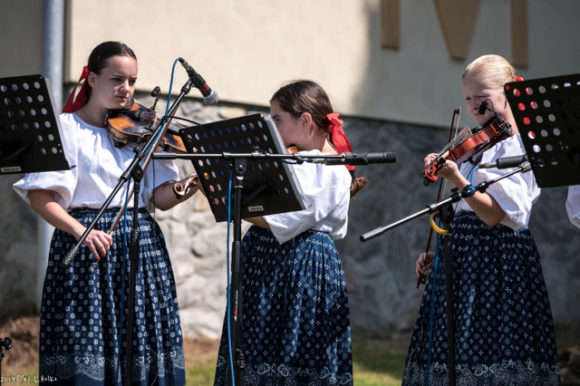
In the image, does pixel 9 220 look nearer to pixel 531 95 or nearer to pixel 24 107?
pixel 24 107

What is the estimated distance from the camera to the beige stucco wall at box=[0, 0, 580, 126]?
5.71 m

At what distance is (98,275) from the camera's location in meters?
3.55

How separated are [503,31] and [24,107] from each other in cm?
549

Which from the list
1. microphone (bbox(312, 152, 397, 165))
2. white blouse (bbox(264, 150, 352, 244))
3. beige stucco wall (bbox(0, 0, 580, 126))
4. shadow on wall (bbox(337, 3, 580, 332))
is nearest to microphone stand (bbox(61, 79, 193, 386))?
white blouse (bbox(264, 150, 352, 244))

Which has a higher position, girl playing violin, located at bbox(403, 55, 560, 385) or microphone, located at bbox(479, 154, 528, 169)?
microphone, located at bbox(479, 154, 528, 169)

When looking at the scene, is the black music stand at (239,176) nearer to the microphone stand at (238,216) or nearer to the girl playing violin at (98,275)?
the microphone stand at (238,216)

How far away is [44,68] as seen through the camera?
5430 mm

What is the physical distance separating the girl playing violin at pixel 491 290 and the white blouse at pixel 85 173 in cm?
134

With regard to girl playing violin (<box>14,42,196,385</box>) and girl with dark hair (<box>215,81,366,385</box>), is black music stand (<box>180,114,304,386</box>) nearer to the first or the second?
girl with dark hair (<box>215,81,366,385</box>)

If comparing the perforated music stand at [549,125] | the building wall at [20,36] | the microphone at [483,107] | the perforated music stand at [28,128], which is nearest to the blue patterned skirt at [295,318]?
the microphone at [483,107]

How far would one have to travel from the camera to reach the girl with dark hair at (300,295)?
134 inches

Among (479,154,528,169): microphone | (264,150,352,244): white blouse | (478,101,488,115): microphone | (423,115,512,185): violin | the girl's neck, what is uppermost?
(478,101,488,115): microphone

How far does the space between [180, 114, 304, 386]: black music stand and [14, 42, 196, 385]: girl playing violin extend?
548 millimetres

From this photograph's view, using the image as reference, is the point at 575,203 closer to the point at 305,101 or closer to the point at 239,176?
the point at 305,101
